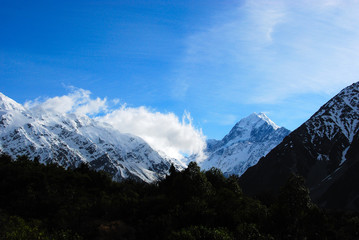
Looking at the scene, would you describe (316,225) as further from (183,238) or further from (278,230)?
(183,238)

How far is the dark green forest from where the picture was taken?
69.7 metres

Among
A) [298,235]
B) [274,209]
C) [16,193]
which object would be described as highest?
[16,193]

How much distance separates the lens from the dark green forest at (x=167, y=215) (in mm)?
69688

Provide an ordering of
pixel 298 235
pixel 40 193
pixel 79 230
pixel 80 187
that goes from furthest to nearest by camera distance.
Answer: pixel 80 187
pixel 40 193
pixel 79 230
pixel 298 235

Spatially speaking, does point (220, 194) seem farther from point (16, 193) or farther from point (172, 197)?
point (16, 193)

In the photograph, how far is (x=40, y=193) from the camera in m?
95.9

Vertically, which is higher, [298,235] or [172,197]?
[172,197]

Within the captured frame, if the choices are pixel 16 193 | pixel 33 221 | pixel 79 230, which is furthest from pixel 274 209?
pixel 16 193

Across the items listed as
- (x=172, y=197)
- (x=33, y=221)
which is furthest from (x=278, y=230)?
(x=33, y=221)

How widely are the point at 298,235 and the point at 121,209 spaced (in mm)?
41344

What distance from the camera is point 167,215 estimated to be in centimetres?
8006

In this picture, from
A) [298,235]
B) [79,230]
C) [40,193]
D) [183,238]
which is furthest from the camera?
[40,193]

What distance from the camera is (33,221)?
253 ft

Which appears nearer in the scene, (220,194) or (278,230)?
(278,230)
